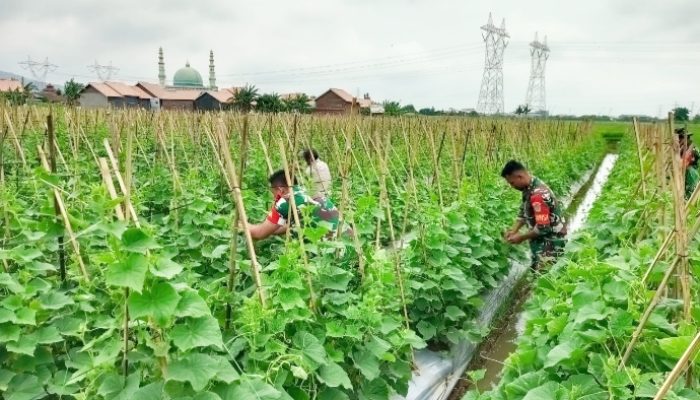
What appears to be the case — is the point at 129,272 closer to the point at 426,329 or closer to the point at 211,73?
the point at 426,329

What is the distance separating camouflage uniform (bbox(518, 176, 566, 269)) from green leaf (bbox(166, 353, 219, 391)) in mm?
4431

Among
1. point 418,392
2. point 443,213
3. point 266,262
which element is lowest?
point 418,392

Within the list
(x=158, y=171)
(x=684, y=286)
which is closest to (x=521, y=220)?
(x=684, y=286)

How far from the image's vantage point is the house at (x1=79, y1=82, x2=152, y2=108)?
182 ft

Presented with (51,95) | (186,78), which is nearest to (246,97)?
(51,95)

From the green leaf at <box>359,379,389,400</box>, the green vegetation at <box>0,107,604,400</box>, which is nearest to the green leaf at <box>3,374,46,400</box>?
the green vegetation at <box>0,107,604,400</box>

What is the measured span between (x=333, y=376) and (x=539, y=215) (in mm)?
3780

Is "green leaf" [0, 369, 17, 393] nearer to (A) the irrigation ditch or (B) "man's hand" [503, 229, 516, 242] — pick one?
(A) the irrigation ditch

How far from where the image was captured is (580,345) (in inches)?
89.3

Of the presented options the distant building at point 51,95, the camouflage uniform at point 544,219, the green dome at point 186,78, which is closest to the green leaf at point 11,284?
the camouflage uniform at point 544,219

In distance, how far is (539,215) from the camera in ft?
18.1

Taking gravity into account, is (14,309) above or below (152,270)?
below

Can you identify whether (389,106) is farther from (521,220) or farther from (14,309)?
(14,309)

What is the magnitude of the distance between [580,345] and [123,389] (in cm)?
191
